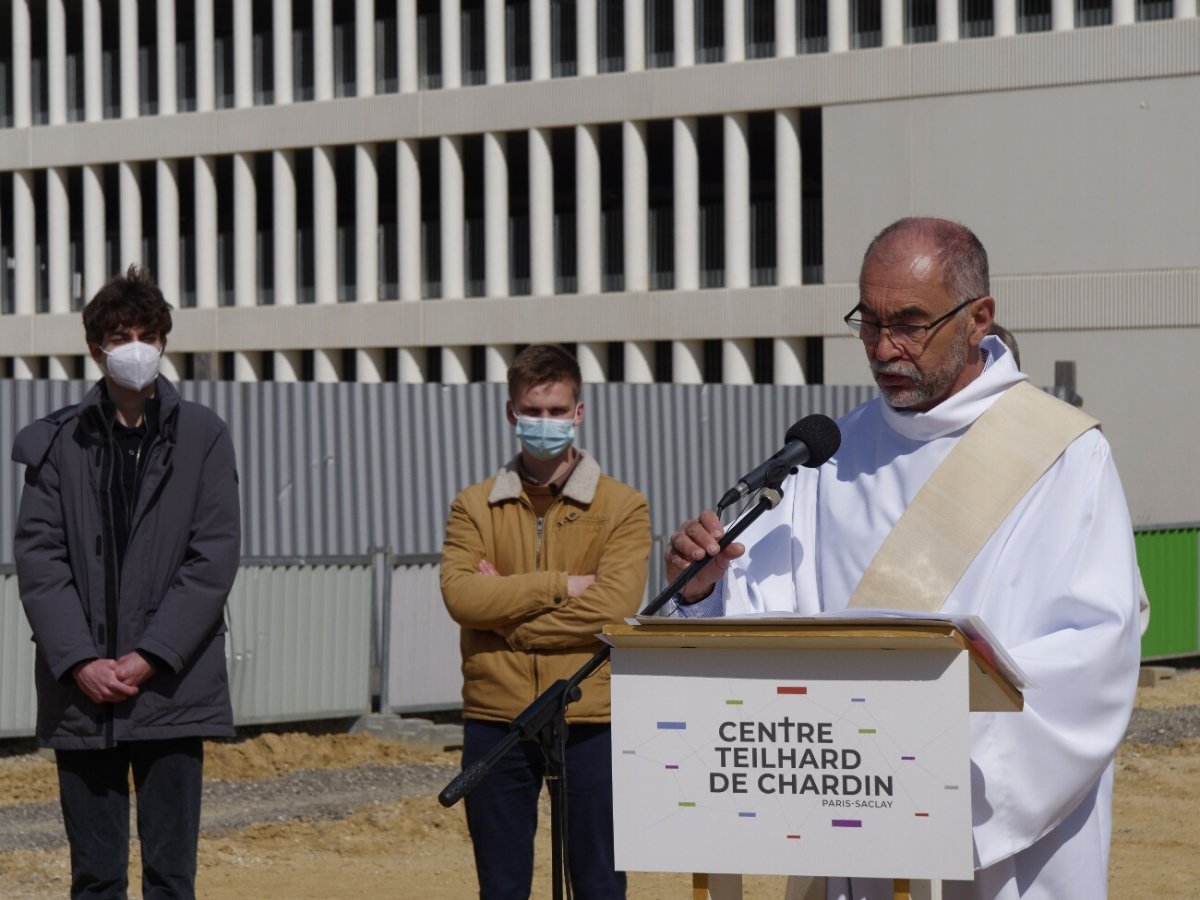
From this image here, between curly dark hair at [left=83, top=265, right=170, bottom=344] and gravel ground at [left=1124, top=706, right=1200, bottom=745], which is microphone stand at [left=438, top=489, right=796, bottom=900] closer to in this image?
curly dark hair at [left=83, top=265, right=170, bottom=344]

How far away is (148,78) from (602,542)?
38.6 meters

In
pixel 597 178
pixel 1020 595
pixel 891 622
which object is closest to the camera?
pixel 891 622

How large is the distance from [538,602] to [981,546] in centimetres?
231

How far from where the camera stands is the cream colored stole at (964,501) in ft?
14.6

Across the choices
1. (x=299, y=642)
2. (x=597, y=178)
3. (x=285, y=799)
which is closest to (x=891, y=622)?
(x=285, y=799)

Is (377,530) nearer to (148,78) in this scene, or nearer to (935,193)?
(935,193)

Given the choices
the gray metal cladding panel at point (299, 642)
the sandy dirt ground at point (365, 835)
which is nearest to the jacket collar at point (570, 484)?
the sandy dirt ground at point (365, 835)

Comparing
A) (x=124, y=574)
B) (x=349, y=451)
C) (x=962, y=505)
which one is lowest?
(x=124, y=574)

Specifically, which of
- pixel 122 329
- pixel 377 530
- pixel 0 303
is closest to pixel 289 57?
pixel 0 303

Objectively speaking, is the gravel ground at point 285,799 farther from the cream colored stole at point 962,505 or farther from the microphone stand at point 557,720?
the cream colored stole at point 962,505

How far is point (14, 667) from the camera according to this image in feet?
45.5

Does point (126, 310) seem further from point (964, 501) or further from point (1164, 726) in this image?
point (1164, 726)

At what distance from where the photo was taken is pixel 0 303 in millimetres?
45156

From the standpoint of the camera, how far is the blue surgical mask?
659 cm
